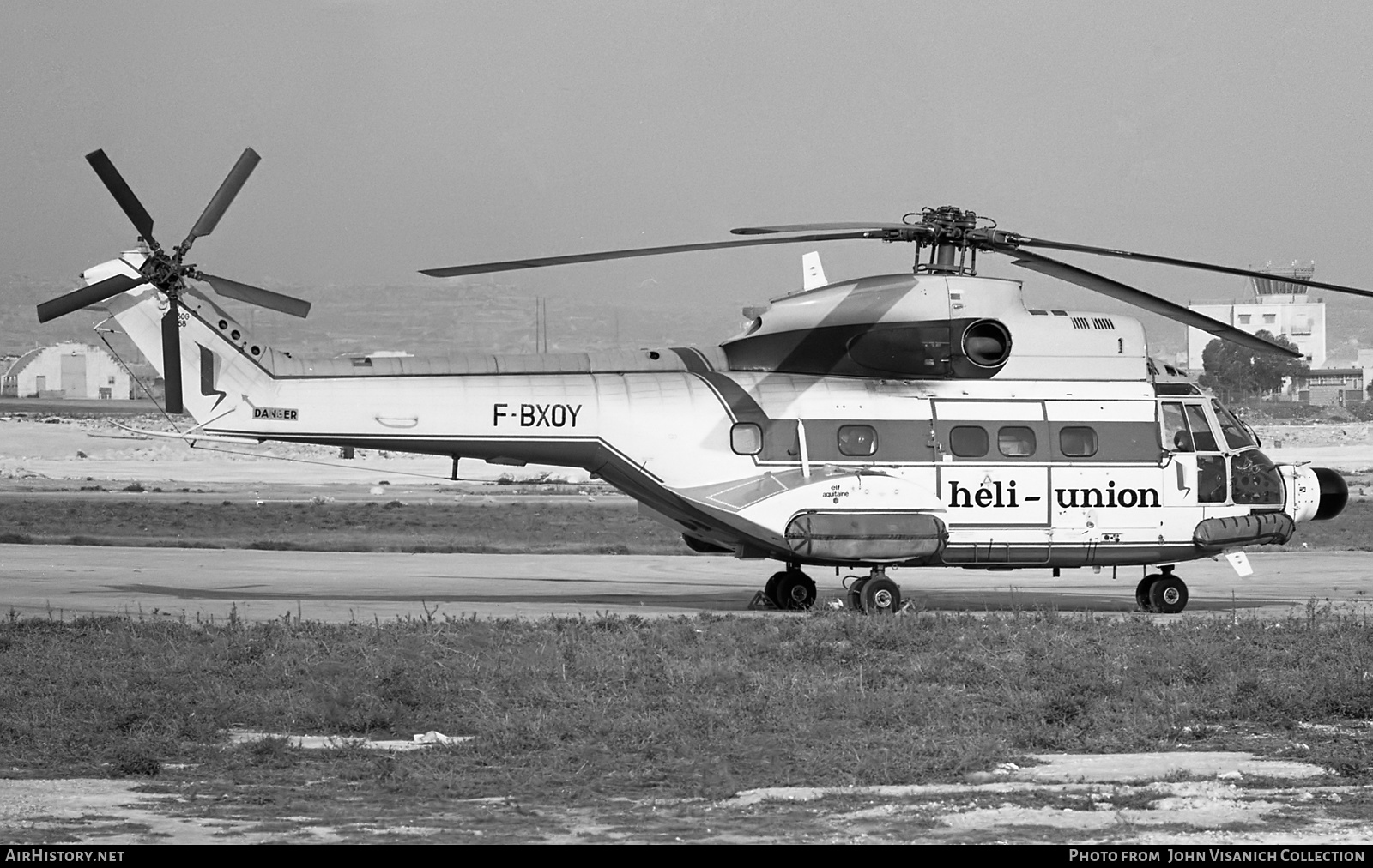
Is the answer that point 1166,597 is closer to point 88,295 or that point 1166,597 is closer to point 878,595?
point 878,595

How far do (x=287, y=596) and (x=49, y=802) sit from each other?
41.6ft

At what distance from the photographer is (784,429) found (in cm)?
1927

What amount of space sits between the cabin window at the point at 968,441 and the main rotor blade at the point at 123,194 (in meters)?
10.2

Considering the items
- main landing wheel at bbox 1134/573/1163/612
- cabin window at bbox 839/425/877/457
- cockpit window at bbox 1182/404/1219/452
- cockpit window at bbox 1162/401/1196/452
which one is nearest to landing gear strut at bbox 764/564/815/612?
cabin window at bbox 839/425/877/457

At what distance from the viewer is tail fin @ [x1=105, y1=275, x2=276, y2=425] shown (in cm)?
1819

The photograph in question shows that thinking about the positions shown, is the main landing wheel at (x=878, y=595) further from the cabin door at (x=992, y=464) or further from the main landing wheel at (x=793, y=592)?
the main landing wheel at (x=793, y=592)

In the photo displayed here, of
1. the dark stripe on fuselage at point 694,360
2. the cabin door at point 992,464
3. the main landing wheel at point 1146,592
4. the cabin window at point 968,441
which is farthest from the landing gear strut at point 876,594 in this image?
the main landing wheel at point 1146,592

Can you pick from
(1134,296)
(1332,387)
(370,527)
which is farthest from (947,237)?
(1332,387)

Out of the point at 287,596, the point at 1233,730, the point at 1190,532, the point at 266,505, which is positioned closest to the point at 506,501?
the point at 266,505

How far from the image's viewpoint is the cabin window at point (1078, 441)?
19906 millimetres

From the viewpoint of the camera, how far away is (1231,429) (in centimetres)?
2092

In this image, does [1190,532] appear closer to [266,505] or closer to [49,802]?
[49,802]

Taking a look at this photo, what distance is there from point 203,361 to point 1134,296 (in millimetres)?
11169

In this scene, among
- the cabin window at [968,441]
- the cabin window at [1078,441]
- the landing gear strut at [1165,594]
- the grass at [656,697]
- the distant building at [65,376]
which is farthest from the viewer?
the distant building at [65,376]
